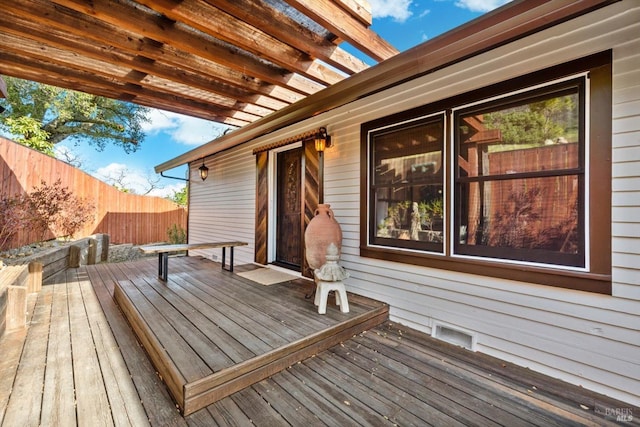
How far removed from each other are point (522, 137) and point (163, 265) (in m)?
4.64

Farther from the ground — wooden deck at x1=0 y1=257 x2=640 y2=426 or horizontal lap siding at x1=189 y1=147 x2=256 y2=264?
horizontal lap siding at x1=189 y1=147 x2=256 y2=264

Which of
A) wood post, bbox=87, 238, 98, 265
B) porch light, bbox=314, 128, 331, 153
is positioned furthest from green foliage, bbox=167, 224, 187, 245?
porch light, bbox=314, 128, 331, 153

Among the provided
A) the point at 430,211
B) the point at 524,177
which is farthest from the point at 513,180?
the point at 430,211

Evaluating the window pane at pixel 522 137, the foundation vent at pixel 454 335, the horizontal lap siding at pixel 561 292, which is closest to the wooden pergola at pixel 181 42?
the horizontal lap siding at pixel 561 292

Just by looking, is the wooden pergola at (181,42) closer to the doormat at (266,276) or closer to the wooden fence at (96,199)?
the doormat at (266,276)

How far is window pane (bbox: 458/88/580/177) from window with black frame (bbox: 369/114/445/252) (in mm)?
265

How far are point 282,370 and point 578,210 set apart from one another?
2440 mm

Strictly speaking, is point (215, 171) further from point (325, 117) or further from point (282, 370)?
point (282, 370)

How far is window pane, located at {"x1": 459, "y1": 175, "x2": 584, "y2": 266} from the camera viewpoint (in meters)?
1.93

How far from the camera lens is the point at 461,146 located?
8.09ft

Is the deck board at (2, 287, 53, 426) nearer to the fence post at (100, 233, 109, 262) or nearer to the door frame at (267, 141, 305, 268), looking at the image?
the door frame at (267, 141, 305, 268)

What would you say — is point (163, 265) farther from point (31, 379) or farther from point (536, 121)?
point (536, 121)

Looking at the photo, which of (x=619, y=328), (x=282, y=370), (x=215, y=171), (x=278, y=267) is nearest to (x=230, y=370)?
(x=282, y=370)

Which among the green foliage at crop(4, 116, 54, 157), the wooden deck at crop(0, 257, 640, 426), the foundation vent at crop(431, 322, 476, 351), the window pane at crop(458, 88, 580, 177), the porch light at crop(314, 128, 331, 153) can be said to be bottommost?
the wooden deck at crop(0, 257, 640, 426)
